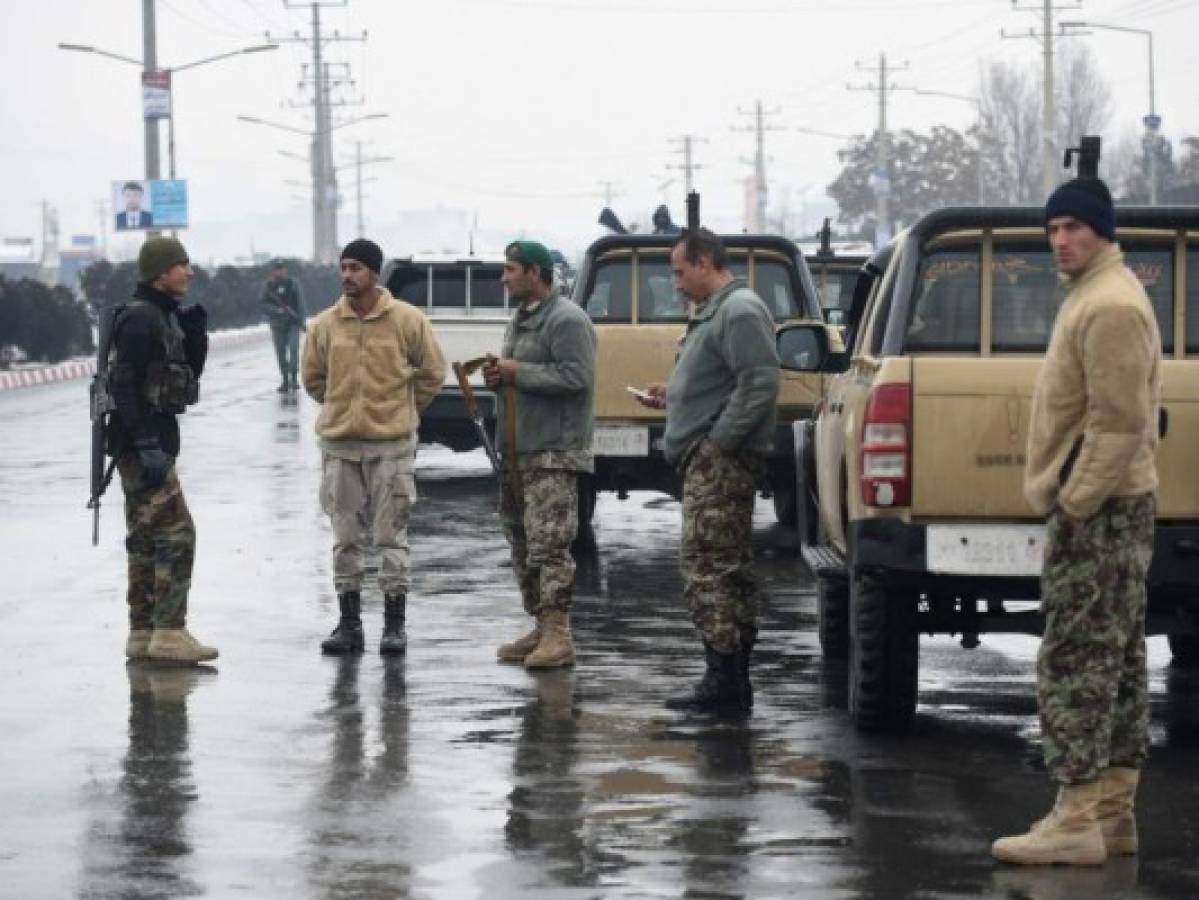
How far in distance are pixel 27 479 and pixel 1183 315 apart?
1524 cm

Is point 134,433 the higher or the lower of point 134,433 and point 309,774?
the higher

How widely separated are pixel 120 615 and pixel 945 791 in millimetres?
6197

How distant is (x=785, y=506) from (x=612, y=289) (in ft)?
5.94

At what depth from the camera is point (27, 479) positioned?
2473 cm

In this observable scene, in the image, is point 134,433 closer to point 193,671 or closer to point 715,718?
point 193,671

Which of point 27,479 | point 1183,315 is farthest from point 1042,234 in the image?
point 27,479

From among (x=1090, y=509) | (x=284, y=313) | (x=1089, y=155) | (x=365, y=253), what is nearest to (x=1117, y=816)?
(x=1090, y=509)

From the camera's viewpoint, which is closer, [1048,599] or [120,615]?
[1048,599]

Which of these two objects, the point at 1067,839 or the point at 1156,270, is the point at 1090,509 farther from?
the point at 1156,270

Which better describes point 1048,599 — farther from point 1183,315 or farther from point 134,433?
point 134,433

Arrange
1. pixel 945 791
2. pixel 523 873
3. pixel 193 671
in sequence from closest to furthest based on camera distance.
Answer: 1. pixel 523 873
2. pixel 945 791
3. pixel 193 671

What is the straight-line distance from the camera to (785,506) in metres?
19.5

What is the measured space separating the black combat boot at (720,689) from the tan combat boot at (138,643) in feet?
8.79

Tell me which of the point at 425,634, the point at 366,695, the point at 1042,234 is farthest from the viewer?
the point at 425,634
